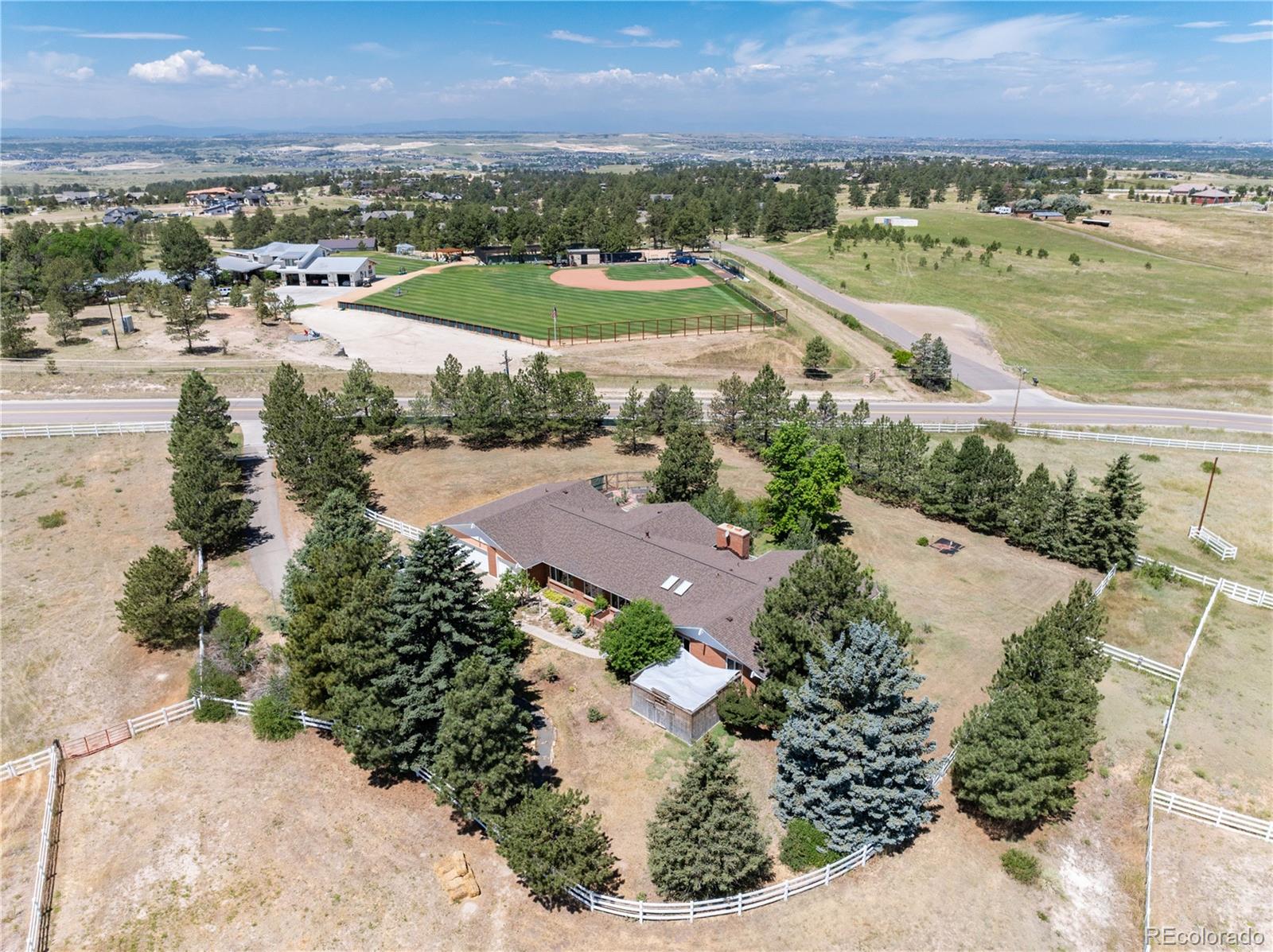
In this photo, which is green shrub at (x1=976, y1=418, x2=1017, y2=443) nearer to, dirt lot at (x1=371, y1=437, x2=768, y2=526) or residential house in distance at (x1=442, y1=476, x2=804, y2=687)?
dirt lot at (x1=371, y1=437, x2=768, y2=526)

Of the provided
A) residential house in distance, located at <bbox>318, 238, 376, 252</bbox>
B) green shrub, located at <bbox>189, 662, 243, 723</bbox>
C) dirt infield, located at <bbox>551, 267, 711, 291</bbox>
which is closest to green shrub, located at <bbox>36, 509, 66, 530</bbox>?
green shrub, located at <bbox>189, 662, 243, 723</bbox>

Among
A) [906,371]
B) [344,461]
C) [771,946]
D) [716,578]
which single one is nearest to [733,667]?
[716,578]

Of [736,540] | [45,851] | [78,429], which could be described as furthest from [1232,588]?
[78,429]

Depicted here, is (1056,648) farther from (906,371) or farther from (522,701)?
(906,371)

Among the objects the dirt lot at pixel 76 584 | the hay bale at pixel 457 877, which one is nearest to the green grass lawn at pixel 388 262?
the dirt lot at pixel 76 584

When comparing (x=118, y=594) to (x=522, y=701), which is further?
(x=118, y=594)

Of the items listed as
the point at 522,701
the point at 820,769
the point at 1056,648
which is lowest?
the point at 522,701
